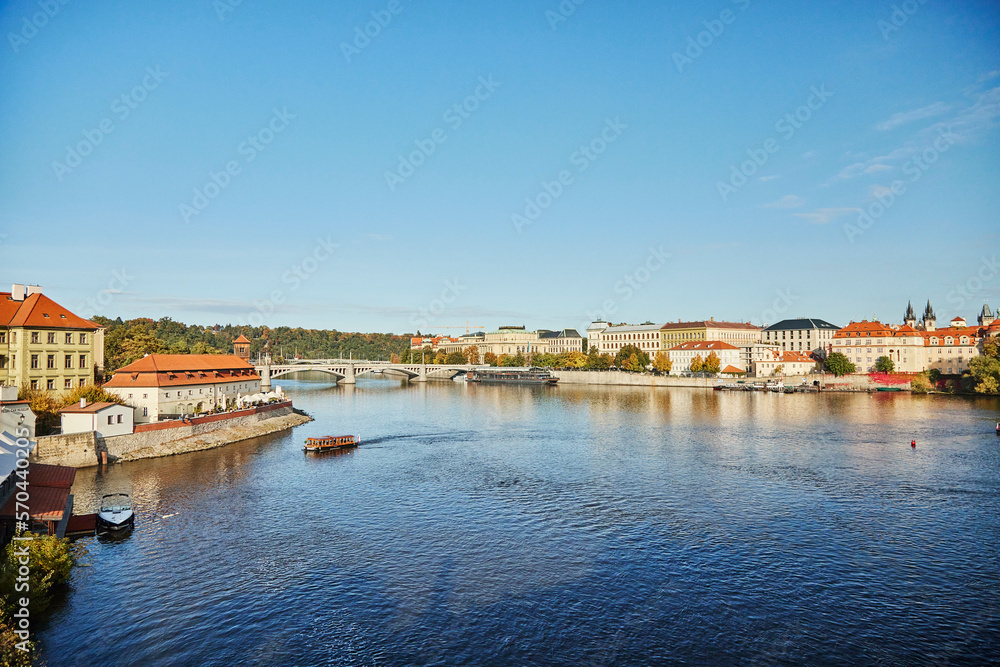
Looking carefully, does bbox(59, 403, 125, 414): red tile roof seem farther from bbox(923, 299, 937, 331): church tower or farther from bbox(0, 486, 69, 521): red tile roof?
bbox(923, 299, 937, 331): church tower

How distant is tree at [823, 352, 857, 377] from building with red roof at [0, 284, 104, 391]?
465 ft

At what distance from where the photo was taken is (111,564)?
28250 mm

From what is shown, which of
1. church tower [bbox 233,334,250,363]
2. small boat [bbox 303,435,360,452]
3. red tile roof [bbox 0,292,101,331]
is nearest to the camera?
red tile roof [bbox 0,292,101,331]

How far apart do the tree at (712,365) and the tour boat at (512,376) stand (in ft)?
127

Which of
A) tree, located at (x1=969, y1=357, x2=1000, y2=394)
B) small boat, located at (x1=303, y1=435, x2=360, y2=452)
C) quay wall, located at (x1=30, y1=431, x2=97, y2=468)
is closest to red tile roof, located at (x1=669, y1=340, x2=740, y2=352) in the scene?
tree, located at (x1=969, y1=357, x2=1000, y2=394)

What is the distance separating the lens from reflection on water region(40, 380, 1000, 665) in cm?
2175

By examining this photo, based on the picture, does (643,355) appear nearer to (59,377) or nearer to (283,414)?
(283,414)

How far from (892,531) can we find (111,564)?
39039 millimetres

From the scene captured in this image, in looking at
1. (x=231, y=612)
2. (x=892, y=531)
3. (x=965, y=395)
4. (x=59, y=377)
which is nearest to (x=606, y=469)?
(x=892, y=531)

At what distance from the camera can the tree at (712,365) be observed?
152 m

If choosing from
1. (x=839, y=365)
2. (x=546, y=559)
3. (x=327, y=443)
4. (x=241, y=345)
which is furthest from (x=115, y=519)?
(x=839, y=365)

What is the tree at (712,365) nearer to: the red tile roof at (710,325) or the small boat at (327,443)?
the red tile roof at (710,325)

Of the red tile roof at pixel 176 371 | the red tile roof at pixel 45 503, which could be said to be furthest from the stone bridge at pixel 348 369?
the red tile roof at pixel 45 503

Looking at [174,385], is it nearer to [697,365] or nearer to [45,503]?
[45,503]
